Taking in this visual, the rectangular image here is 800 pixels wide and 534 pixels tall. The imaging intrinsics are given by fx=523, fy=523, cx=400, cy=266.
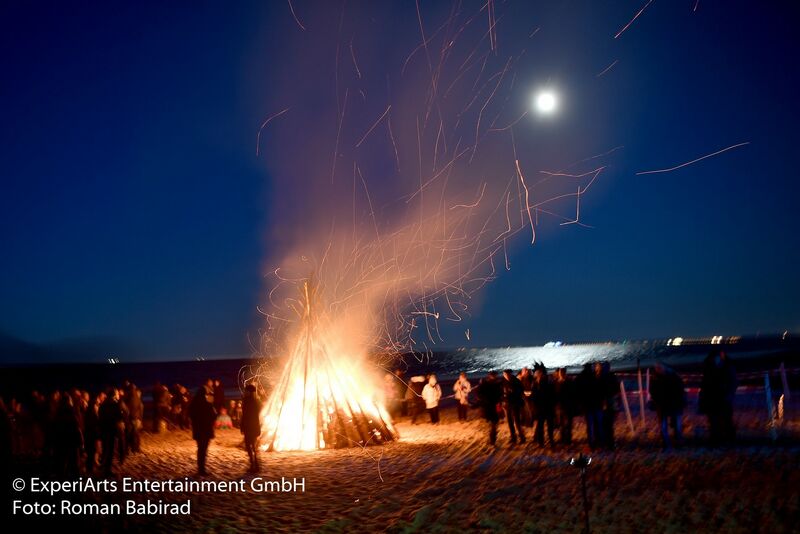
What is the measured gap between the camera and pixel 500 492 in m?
7.34

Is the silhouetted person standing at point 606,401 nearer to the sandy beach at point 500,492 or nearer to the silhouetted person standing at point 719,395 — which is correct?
the sandy beach at point 500,492

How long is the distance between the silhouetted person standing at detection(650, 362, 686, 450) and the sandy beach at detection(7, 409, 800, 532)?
0.43 metres

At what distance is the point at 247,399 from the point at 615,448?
675cm

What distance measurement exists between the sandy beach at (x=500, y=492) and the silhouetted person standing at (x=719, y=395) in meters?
0.37

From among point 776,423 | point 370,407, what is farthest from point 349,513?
point 776,423

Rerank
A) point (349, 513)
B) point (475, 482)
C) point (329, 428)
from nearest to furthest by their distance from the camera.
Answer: point (349, 513) < point (475, 482) < point (329, 428)

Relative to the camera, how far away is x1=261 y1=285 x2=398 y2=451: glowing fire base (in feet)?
40.0

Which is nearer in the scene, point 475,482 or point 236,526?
point 236,526

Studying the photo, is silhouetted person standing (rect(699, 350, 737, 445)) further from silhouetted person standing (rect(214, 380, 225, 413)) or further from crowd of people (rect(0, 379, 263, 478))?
silhouetted person standing (rect(214, 380, 225, 413))

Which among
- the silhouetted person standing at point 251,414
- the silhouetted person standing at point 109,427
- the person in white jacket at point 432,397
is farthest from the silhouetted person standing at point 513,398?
the silhouetted person standing at point 109,427

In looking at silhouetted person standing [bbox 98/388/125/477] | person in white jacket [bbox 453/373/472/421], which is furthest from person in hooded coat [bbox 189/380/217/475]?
person in white jacket [bbox 453/373/472/421]

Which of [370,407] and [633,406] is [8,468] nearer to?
[370,407]

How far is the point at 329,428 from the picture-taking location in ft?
40.4

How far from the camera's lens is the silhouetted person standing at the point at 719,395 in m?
8.93
